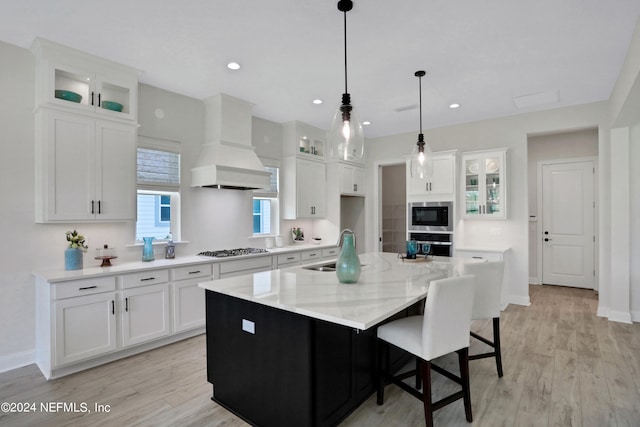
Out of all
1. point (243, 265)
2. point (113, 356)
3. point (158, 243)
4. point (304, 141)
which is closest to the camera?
point (113, 356)

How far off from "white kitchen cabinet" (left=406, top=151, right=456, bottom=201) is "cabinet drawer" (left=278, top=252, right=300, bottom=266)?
85.9 inches

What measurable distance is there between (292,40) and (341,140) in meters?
1.16

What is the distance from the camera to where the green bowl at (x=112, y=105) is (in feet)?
10.7

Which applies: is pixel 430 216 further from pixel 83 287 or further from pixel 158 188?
pixel 83 287

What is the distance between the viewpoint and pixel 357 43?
2.94 meters

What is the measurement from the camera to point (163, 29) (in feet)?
8.91

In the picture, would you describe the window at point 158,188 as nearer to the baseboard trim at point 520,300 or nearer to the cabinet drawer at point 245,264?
the cabinet drawer at point 245,264

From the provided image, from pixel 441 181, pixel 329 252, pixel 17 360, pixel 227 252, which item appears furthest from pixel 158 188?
pixel 441 181

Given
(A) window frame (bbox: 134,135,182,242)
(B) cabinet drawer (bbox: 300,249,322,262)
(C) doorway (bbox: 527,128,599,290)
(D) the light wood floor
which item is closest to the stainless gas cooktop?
(A) window frame (bbox: 134,135,182,242)

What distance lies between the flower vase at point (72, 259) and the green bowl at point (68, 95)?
138 centimetres

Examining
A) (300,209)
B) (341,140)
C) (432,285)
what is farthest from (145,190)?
(432,285)

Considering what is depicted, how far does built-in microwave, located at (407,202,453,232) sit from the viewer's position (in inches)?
206

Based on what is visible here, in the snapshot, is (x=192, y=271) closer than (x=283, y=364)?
No

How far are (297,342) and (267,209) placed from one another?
364cm
